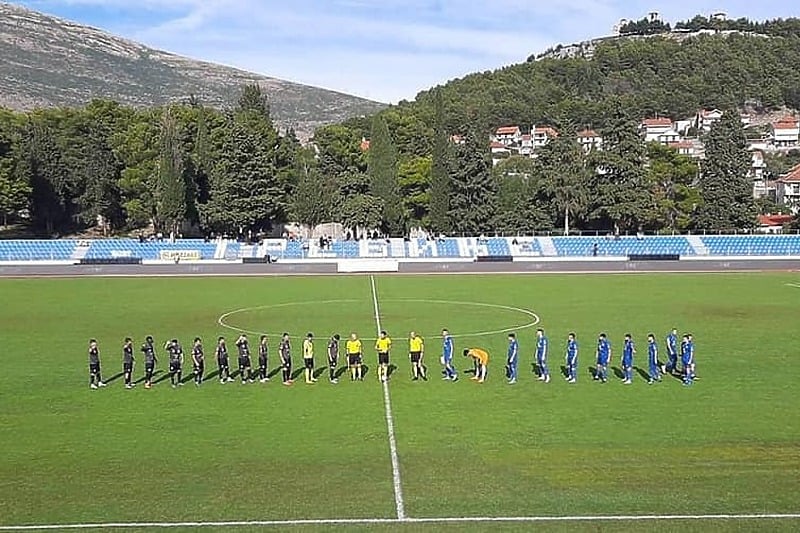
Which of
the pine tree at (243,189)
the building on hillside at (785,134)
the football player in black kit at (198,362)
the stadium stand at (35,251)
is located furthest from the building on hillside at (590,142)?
the football player in black kit at (198,362)

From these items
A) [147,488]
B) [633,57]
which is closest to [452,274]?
[147,488]

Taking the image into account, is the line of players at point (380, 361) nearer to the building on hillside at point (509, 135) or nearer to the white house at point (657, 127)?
the building on hillside at point (509, 135)

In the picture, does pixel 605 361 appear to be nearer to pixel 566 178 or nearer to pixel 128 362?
pixel 128 362

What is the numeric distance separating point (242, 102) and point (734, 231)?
52.5 m

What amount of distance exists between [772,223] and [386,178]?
36.9 m

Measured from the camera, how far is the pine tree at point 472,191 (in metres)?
70.2

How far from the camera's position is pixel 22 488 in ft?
45.9

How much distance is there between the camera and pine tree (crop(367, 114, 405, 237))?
257ft

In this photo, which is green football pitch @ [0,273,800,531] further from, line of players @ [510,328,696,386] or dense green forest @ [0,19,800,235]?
dense green forest @ [0,19,800,235]

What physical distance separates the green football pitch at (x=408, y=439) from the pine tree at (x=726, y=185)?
4001cm

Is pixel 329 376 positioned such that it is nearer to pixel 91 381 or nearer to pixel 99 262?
pixel 91 381


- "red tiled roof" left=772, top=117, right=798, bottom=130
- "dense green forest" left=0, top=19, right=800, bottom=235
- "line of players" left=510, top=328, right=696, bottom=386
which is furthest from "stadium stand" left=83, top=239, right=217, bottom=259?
"red tiled roof" left=772, top=117, right=798, bottom=130

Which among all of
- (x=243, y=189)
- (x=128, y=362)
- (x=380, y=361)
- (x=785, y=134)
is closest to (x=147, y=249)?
(x=243, y=189)

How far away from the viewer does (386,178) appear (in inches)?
3103
